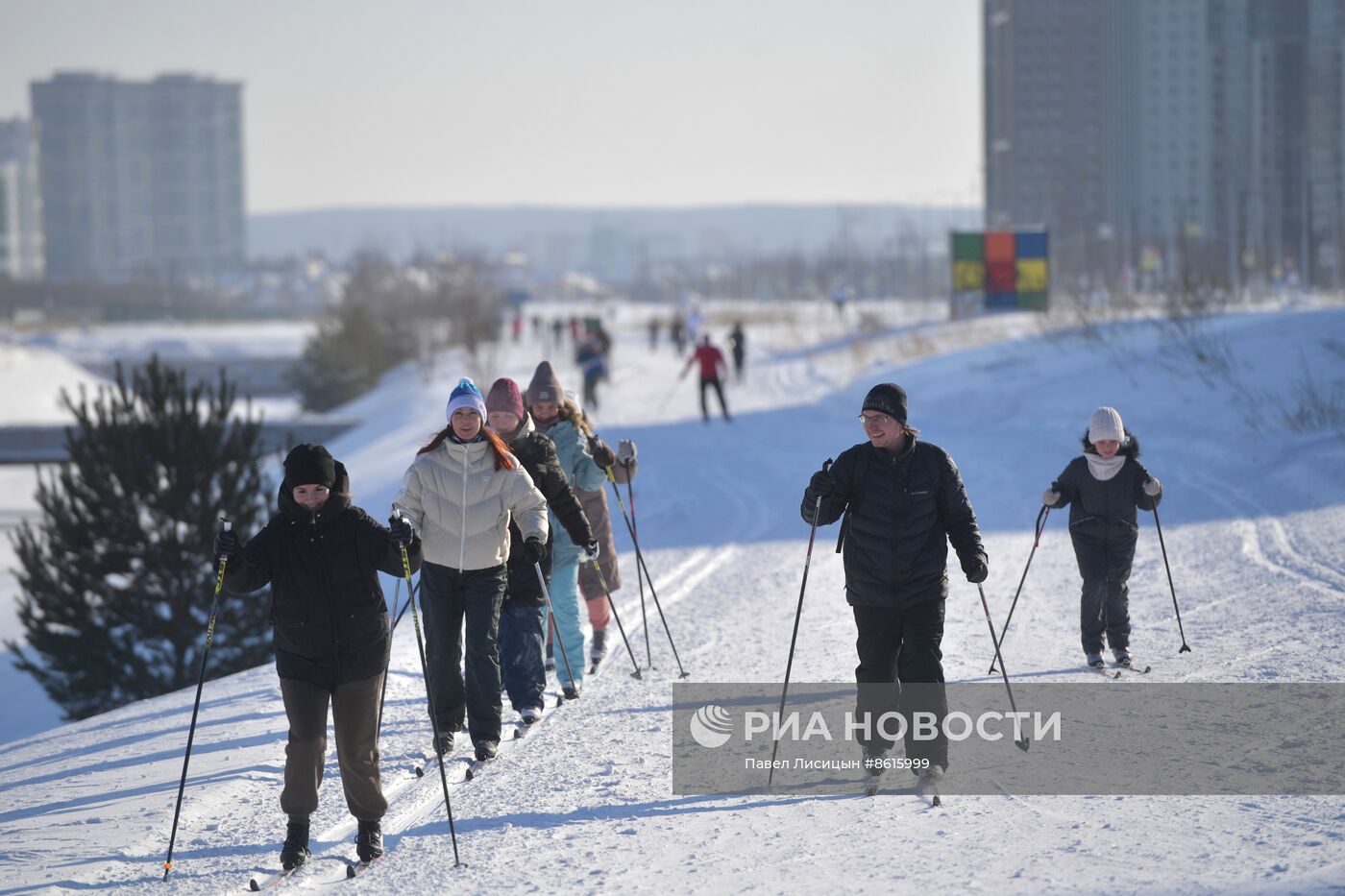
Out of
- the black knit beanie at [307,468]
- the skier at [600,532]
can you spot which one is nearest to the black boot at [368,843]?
the black knit beanie at [307,468]

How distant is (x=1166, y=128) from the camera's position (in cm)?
13425

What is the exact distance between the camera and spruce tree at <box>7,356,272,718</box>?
69.9 ft

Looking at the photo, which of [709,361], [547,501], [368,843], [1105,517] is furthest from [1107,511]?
[709,361]

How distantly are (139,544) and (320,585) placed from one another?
16710 mm

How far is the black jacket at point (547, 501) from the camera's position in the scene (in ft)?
27.6

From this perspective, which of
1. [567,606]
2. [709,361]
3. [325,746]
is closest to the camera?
[325,746]

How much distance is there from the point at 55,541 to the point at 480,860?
1750 cm

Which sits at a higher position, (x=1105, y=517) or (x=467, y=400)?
(x=467, y=400)

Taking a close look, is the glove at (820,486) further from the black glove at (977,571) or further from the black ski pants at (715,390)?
the black ski pants at (715,390)

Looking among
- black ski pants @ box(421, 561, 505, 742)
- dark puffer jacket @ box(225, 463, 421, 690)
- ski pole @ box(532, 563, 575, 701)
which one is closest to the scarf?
ski pole @ box(532, 563, 575, 701)

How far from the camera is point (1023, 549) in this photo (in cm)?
1465

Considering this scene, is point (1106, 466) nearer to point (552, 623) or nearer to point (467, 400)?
point (552, 623)

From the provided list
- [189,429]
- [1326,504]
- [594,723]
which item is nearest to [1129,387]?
[1326,504]

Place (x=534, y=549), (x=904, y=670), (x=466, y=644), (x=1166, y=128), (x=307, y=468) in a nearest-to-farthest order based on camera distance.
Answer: (x=307, y=468), (x=904, y=670), (x=534, y=549), (x=466, y=644), (x=1166, y=128)
